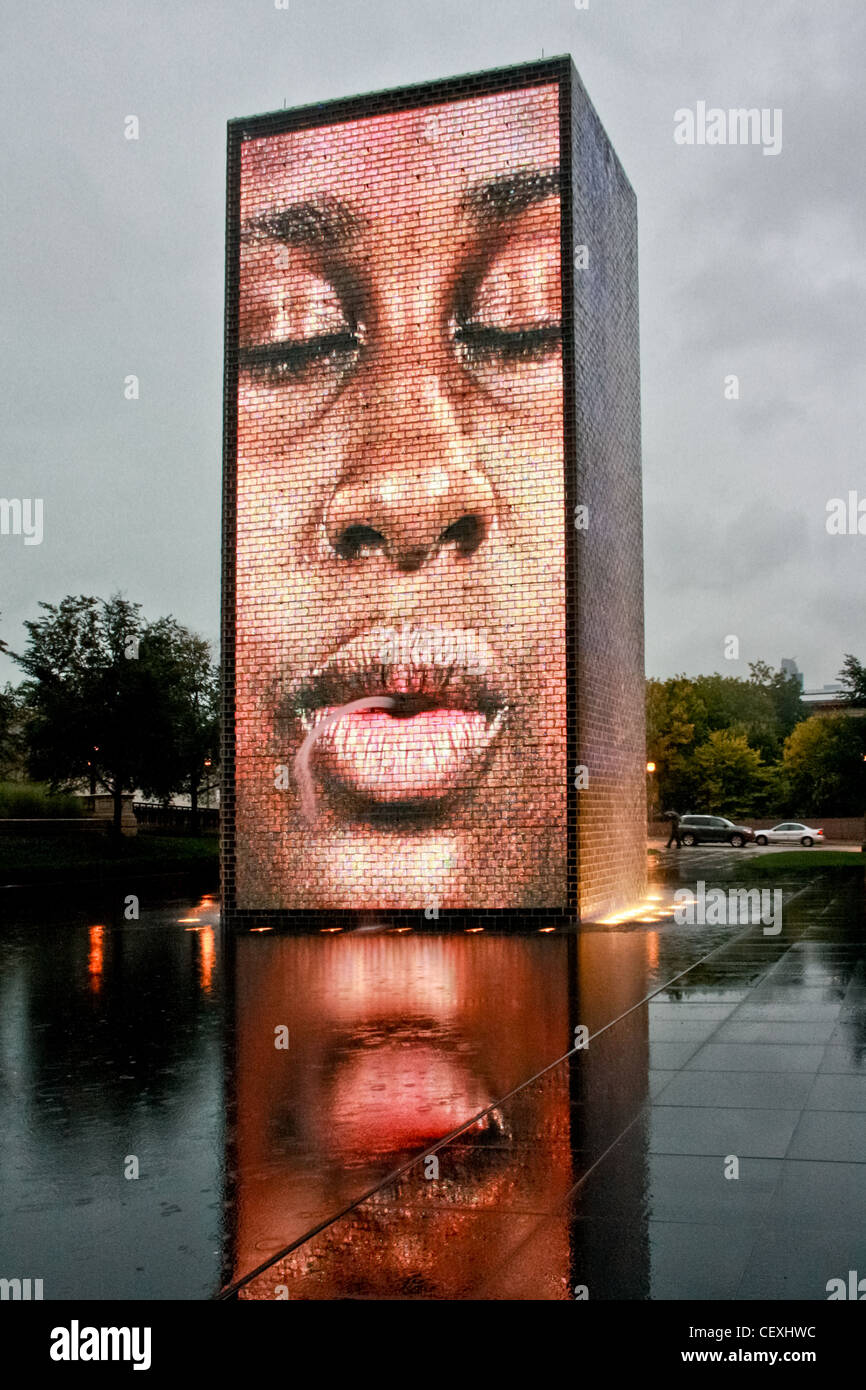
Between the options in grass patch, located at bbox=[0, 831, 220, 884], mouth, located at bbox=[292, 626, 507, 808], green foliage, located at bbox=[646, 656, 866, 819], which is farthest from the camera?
green foliage, located at bbox=[646, 656, 866, 819]

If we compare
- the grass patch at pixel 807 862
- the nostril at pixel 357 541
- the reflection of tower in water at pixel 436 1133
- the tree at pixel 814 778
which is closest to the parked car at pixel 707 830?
the tree at pixel 814 778

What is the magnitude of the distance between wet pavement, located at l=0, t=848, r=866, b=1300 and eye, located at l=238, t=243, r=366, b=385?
1002cm

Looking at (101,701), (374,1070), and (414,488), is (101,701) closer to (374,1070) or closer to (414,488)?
(414,488)

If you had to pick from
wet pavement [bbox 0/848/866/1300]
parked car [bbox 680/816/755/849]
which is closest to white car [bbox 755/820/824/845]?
parked car [bbox 680/816/755/849]

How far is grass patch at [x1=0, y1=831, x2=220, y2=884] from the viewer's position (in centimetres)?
3170

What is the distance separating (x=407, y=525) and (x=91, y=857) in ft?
72.1

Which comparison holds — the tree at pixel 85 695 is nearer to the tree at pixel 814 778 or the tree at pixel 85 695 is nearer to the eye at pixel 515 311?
the eye at pixel 515 311

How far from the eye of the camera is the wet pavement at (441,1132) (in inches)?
192

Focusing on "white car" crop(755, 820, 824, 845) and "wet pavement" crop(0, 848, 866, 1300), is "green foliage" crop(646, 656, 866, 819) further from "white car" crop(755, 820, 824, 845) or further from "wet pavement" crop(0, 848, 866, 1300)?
"wet pavement" crop(0, 848, 866, 1300)

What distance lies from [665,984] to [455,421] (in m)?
9.63

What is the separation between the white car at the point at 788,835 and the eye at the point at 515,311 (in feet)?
148

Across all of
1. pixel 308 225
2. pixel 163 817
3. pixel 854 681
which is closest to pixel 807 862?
pixel 854 681

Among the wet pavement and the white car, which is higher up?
the wet pavement
